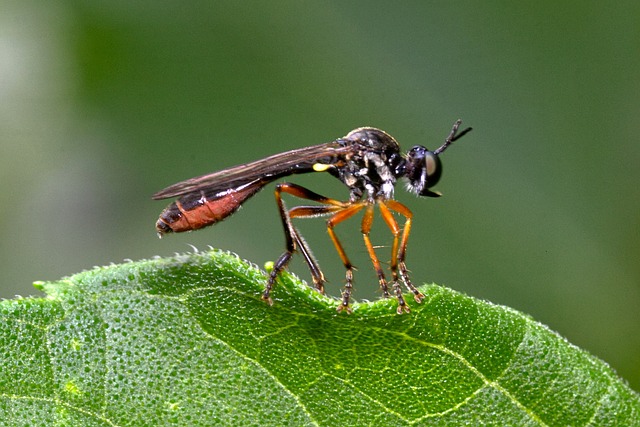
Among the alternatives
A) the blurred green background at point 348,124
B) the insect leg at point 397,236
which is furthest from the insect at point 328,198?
the blurred green background at point 348,124

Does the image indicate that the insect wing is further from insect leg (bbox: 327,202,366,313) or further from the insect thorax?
insect leg (bbox: 327,202,366,313)

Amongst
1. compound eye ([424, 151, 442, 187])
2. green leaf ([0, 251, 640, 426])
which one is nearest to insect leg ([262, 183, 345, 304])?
compound eye ([424, 151, 442, 187])

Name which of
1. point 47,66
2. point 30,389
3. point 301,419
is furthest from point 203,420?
point 47,66

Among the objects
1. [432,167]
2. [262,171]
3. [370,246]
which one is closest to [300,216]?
[262,171]

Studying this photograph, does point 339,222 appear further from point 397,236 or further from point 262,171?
point 262,171

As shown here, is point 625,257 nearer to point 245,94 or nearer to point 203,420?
point 245,94
